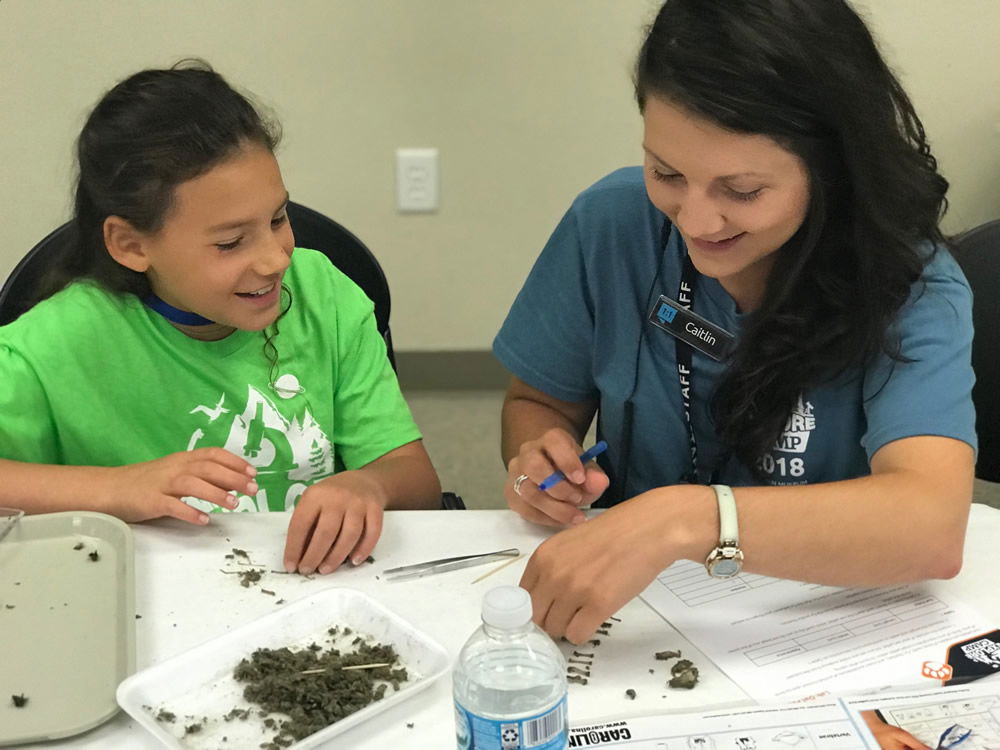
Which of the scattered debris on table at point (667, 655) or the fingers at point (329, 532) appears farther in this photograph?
the fingers at point (329, 532)

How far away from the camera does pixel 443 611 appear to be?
1.13 m

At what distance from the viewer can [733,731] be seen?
946mm

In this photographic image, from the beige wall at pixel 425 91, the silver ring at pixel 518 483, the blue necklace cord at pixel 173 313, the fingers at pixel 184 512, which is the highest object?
the beige wall at pixel 425 91

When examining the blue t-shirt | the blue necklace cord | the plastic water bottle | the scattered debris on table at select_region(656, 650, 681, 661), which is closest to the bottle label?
the plastic water bottle

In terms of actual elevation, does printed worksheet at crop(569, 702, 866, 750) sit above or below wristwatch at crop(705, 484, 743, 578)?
below

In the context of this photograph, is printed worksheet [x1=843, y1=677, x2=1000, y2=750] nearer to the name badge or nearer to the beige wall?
the name badge

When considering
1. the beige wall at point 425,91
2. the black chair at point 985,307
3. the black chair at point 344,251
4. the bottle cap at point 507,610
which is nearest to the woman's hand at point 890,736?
the bottle cap at point 507,610

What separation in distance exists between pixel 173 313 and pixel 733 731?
940mm

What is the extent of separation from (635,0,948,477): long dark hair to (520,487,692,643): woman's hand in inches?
13.4

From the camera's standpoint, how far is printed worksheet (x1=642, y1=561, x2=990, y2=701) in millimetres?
1028

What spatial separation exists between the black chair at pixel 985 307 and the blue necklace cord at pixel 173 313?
111 centimetres

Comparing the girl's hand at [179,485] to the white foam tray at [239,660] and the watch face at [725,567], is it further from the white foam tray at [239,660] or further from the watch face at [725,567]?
the watch face at [725,567]

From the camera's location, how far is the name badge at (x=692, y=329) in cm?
139

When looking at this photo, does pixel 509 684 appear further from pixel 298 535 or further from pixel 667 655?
pixel 298 535
